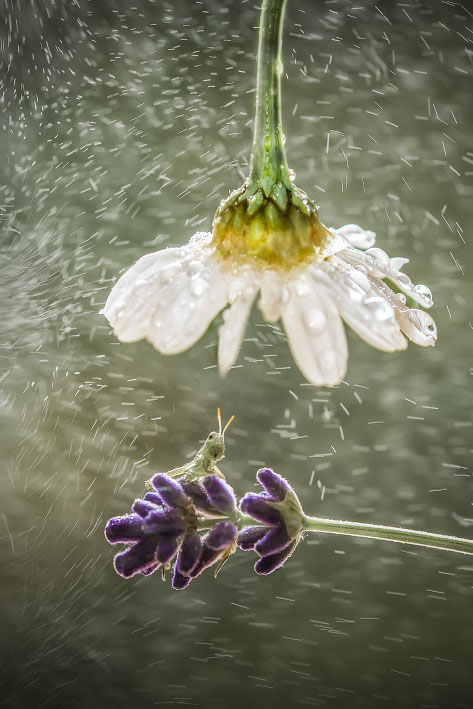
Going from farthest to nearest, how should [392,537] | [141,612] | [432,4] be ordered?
[141,612], [432,4], [392,537]

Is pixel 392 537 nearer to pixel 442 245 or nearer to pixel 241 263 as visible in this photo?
pixel 241 263

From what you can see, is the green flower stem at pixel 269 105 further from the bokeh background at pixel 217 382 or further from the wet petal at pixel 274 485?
the bokeh background at pixel 217 382

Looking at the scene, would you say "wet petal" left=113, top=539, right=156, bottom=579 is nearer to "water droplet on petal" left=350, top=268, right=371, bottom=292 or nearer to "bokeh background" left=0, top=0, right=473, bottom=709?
"water droplet on petal" left=350, top=268, right=371, bottom=292

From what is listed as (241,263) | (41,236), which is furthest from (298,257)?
(41,236)

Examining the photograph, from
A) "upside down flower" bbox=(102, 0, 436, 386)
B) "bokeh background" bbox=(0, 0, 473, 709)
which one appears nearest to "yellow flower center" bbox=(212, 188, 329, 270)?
"upside down flower" bbox=(102, 0, 436, 386)

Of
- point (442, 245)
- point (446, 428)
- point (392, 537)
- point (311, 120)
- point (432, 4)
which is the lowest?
point (446, 428)

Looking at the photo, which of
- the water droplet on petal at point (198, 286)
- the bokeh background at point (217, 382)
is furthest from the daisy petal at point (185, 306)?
the bokeh background at point (217, 382)

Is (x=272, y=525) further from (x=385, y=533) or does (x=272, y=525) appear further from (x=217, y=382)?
(x=217, y=382)

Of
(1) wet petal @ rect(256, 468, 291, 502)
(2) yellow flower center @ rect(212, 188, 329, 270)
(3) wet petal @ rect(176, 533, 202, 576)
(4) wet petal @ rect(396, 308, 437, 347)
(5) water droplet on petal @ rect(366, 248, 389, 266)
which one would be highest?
(2) yellow flower center @ rect(212, 188, 329, 270)
